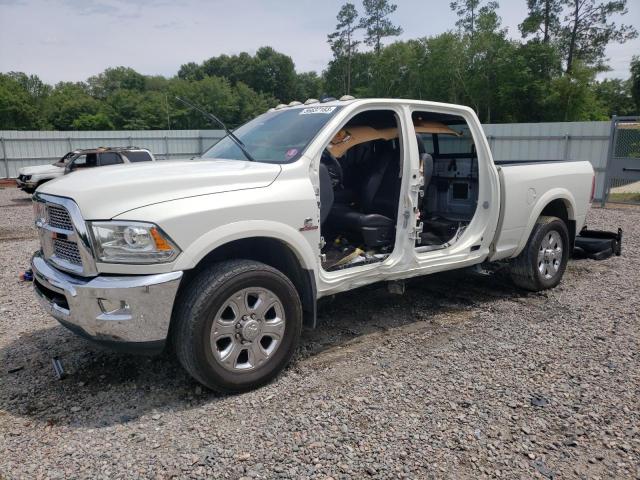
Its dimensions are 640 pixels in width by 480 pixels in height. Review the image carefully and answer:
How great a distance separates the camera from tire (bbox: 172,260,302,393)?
306 cm

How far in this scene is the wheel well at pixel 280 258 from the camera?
3457 mm

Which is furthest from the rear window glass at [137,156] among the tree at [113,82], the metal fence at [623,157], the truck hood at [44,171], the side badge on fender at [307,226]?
the tree at [113,82]

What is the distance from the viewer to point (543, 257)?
221 inches

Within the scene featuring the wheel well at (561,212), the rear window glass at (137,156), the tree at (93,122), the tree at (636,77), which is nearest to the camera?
the wheel well at (561,212)

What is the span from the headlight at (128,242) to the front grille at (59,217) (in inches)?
11.0

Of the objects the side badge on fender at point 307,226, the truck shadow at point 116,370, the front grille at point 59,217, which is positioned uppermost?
the front grille at point 59,217

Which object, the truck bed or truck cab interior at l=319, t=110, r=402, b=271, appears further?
the truck bed

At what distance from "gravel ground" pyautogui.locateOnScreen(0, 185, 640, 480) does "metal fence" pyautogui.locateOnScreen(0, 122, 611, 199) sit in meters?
10.8

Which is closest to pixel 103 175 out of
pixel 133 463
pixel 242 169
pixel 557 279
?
pixel 242 169

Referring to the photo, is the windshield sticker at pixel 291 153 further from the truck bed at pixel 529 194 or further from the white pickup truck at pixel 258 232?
the truck bed at pixel 529 194

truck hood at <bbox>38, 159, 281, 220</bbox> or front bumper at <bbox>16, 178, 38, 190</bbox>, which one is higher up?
truck hood at <bbox>38, 159, 281, 220</bbox>

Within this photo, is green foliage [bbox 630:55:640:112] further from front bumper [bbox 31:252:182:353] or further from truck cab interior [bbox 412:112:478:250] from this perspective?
front bumper [bbox 31:252:182:353]

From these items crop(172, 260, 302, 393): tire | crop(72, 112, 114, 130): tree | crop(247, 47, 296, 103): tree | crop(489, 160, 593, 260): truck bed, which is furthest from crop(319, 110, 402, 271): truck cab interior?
crop(247, 47, 296, 103): tree

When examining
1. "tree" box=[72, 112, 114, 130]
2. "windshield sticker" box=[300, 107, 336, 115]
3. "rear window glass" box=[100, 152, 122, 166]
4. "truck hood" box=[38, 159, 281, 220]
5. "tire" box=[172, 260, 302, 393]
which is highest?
"tree" box=[72, 112, 114, 130]
